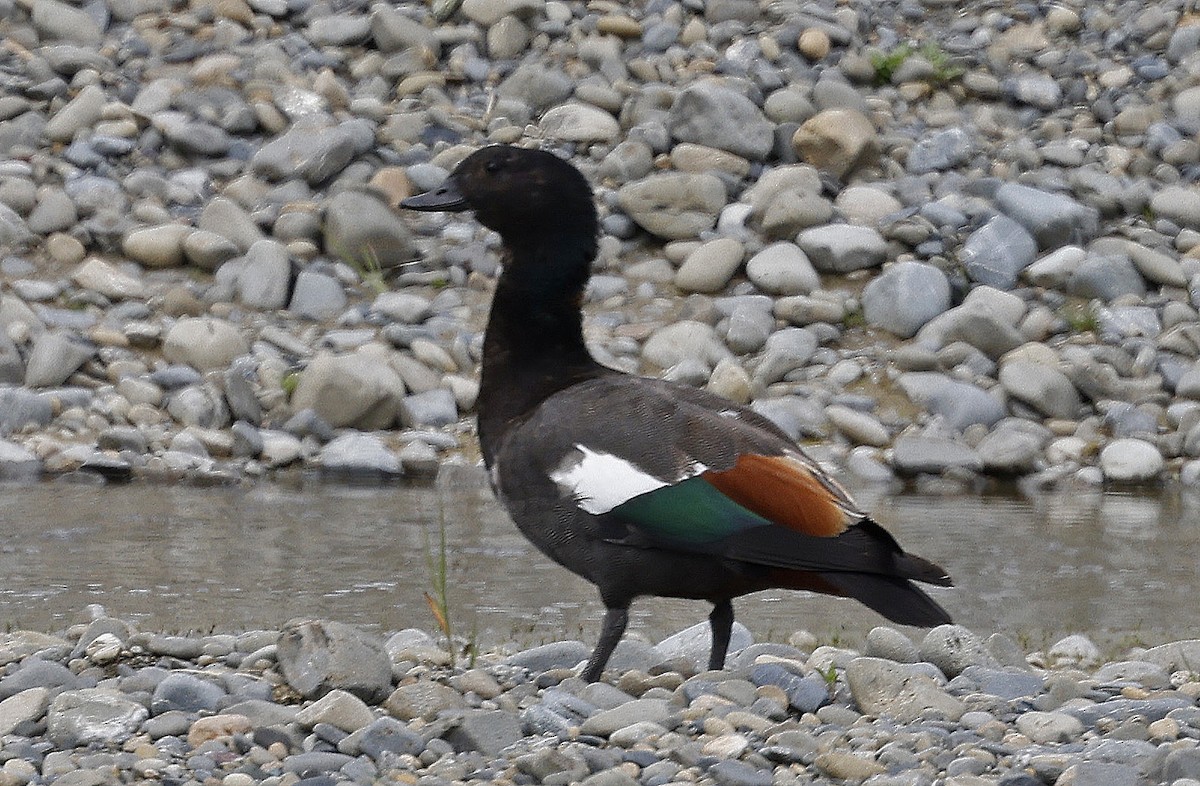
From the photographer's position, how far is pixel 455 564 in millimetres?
7379

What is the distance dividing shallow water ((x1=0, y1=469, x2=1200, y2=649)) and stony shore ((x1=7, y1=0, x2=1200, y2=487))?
1.89 feet

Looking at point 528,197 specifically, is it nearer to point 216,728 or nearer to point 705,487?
point 705,487

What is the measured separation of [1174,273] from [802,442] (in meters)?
2.79

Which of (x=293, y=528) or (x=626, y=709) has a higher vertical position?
(x=626, y=709)

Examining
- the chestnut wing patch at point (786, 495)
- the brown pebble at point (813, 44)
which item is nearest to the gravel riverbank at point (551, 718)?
the chestnut wing patch at point (786, 495)

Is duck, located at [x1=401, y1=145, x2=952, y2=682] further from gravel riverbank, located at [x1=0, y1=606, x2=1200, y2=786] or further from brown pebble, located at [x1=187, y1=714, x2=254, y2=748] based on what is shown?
brown pebble, located at [x1=187, y1=714, x2=254, y2=748]

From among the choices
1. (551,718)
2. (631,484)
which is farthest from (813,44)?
(551,718)

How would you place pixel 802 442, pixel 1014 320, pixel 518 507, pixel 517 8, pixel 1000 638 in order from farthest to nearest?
pixel 517 8, pixel 1014 320, pixel 802 442, pixel 1000 638, pixel 518 507

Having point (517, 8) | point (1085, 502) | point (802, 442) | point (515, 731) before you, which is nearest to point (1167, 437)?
point (1085, 502)

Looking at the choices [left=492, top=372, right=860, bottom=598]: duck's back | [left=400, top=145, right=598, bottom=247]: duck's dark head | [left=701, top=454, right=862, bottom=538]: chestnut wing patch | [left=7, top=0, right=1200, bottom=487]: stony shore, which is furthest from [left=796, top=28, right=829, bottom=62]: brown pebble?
[left=701, top=454, right=862, bottom=538]: chestnut wing patch

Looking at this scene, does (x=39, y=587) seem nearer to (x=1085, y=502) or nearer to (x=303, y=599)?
(x=303, y=599)

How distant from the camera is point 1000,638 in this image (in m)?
5.40

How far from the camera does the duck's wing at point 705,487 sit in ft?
14.7

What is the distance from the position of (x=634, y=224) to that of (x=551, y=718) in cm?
721
